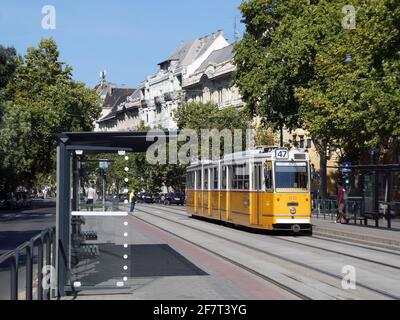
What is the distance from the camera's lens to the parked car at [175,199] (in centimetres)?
7623

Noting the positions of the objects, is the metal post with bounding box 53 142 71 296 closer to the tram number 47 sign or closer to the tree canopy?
the tram number 47 sign

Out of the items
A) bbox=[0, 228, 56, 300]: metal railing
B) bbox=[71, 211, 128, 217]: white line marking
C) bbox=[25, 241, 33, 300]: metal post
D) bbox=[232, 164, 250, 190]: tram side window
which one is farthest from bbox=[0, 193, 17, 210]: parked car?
bbox=[25, 241, 33, 300]: metal post

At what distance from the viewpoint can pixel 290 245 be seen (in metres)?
22.1

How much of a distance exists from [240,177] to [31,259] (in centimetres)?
2027

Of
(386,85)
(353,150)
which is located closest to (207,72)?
(353,150)

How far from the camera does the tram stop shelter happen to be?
1082 centimetres

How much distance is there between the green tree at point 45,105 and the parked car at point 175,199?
1156cm

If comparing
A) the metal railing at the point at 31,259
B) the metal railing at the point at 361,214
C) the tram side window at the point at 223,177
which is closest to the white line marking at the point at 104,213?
the metal railing at the point at 31,259

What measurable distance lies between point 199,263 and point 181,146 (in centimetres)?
4090

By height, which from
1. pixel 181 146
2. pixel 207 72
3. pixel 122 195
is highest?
pixel 207 72

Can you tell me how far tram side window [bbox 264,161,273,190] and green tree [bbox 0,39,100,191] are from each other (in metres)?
39.3

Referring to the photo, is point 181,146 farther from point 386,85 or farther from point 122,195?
point 122,195
